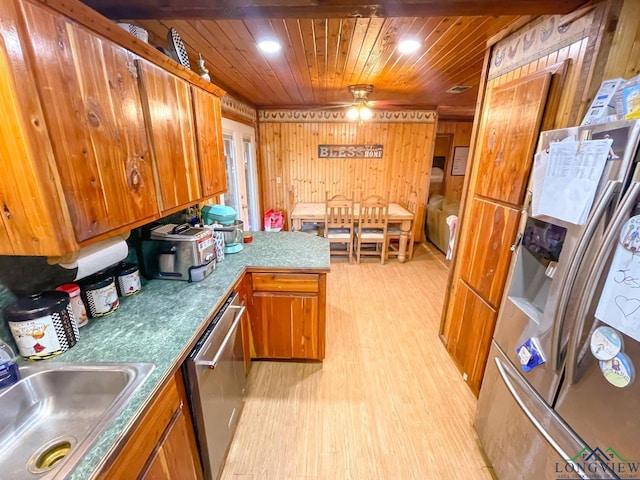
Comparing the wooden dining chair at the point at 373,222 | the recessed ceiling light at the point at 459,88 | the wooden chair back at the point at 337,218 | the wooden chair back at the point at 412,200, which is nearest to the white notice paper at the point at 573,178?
the recessed ceiling light at the point at 459,88

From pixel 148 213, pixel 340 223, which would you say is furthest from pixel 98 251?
pixel 340 223

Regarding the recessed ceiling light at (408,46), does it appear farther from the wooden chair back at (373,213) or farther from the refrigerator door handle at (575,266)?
the wooden chair back at (373,213)

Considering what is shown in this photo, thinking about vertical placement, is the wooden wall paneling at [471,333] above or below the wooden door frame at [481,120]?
below

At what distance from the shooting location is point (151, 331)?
110 cm

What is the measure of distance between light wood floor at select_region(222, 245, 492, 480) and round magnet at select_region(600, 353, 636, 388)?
100 centimetres

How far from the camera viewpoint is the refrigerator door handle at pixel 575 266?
2.66 feet

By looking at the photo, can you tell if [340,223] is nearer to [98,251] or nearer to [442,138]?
[98,251]

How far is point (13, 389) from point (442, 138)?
7.37 meters

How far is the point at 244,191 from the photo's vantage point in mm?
3811

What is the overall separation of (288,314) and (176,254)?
0.83 meters

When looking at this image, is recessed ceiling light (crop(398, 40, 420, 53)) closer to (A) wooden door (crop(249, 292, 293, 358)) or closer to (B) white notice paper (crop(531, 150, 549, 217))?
(B) white notice paper (crop(531, 150, 549, 217))

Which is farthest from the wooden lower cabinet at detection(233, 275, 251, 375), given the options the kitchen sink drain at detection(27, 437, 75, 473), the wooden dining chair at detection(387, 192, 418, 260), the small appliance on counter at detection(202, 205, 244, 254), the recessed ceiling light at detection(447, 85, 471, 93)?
the recessed ceiling light at detection(447, 85, 471, 93)

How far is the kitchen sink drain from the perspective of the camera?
757 millimetres

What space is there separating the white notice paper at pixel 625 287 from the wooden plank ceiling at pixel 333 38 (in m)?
1.09
